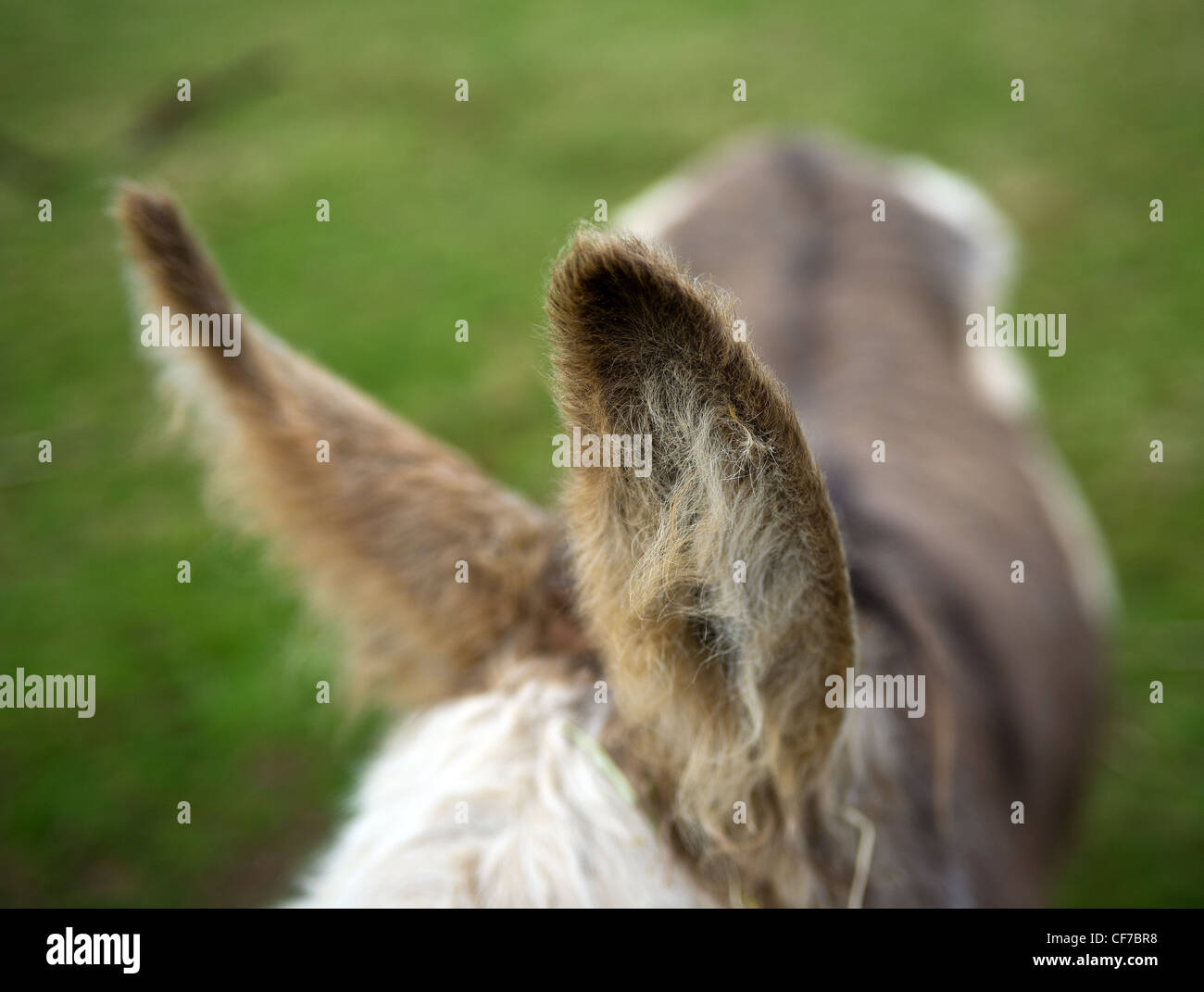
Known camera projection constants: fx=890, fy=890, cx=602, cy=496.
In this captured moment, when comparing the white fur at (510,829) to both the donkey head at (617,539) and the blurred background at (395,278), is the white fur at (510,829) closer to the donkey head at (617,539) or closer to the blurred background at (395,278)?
the donkey head at (617,539)

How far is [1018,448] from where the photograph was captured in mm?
4230

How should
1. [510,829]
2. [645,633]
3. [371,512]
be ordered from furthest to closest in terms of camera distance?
1. [371,512]
2. [510,829]
3. [645,633]

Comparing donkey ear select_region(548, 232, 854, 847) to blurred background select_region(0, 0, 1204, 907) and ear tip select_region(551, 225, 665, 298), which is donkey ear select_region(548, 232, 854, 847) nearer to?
ear tip select_region(551, 225, 665, 298)

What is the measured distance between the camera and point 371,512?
177 centimetres

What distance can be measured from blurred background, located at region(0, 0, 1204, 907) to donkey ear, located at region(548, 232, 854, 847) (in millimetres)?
333

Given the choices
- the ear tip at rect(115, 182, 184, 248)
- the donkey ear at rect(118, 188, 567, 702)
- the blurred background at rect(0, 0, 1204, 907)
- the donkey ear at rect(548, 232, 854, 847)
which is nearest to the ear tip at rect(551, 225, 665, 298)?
the donkey ear at rect(548, 232, 854, 847)

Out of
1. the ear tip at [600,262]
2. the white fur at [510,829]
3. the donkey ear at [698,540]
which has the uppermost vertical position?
the ear tip at [600,262]

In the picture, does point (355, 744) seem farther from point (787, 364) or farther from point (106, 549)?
point (787, 364)

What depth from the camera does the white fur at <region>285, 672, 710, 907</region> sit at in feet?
4.62

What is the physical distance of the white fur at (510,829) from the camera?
55.4 inches

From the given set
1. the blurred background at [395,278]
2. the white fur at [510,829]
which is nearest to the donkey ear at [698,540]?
the white fur at [510,829]

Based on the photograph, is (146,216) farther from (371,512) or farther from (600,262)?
(600,262)

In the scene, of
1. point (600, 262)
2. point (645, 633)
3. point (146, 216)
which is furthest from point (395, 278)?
point (600, 262)

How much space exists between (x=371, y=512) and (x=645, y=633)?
2.59 ft
